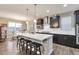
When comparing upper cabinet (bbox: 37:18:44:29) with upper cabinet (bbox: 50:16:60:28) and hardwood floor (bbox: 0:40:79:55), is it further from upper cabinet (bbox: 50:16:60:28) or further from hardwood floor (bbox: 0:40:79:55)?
hardwood floor (bbox: 0:40:79:55)

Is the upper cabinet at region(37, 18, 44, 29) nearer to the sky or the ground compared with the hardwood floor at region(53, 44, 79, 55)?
nearer to the sky

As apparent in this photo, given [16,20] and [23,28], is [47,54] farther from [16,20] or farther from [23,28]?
[16,20]

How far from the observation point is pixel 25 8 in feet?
6.10

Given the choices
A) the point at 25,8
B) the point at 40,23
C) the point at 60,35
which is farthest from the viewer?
the point at 60,35

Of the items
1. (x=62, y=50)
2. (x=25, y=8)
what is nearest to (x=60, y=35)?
(x=62, y=50)

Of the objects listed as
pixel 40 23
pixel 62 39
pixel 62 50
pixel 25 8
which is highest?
pixel 25 8

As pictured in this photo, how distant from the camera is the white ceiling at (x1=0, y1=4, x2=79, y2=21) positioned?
1.78 m

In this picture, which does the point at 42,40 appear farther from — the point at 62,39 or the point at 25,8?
the point at 25,8

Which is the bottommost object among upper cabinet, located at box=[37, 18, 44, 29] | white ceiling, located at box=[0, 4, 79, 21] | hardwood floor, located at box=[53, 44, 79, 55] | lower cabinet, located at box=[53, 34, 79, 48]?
hardwood floor, located at box=[53, 44, 79, 55]

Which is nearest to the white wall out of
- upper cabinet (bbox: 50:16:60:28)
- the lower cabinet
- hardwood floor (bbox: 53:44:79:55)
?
upper cabinet (bbox: 50:16:60:28)

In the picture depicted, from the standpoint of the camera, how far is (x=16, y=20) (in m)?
2.10

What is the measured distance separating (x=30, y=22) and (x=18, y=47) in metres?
0.55
